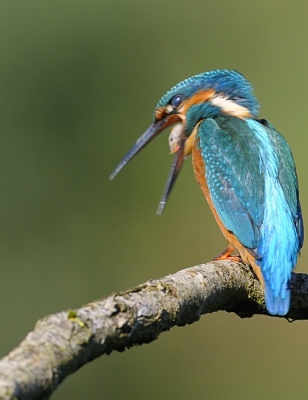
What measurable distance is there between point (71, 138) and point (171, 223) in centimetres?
109

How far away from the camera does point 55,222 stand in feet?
16.1

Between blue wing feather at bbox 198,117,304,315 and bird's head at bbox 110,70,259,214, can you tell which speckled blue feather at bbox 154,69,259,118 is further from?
blue wing feather at bbox 198,117,304,315

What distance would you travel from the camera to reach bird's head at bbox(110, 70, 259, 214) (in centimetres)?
275

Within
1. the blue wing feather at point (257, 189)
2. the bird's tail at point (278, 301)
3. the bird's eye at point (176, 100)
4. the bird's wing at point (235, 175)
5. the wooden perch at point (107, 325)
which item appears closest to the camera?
the wooden perch at point (107, 325)

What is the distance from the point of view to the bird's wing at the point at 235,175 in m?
2.33

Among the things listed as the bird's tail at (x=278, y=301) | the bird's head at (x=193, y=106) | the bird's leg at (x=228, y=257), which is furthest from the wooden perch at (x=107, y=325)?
the bird's head at (x=193, y=106)

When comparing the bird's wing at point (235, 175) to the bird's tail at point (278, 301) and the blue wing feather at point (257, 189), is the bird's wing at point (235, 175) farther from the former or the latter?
the bird's tail at point (278, 301)

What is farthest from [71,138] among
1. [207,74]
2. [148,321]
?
[148,321]

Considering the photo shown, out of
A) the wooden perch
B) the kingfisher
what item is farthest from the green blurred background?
the wooden perch

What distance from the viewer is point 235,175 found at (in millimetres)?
2441

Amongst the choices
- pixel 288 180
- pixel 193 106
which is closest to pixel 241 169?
pixel 288 180

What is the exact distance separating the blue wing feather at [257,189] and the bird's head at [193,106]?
0.10m

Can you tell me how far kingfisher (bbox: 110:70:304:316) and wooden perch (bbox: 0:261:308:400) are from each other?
28 cm

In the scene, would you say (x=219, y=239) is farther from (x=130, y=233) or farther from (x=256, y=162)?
(x=256, y=162)
